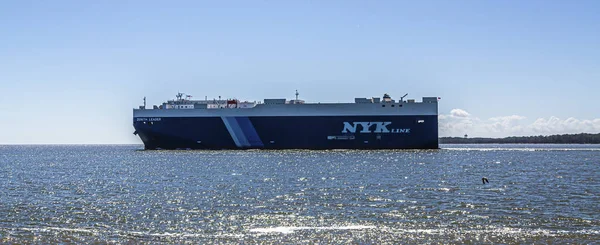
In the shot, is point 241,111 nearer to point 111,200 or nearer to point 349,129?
point 349,129

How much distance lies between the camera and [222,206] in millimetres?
24453

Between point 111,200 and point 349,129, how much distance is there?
5520 centimetres

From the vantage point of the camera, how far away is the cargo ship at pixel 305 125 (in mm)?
79500

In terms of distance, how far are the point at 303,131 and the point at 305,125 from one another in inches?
32.0

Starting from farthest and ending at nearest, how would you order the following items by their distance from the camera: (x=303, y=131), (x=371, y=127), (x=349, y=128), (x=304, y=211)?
(x=303, y=131)
(x=349, y=128)
(x=371, y=127)
(x=304, y=211)

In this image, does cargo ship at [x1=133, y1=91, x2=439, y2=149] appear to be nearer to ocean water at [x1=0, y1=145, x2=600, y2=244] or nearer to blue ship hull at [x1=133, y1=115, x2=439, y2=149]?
blue ship hull at [x1=133, y1=115, x2=439, y2=149]

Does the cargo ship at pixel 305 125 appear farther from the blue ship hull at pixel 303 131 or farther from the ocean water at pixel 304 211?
the ocean water at pixel 304 211

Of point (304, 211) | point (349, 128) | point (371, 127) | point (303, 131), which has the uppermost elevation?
point (371, 127)

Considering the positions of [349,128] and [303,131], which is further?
[303,131]

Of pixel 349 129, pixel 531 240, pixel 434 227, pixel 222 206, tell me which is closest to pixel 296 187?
pixel 222 206

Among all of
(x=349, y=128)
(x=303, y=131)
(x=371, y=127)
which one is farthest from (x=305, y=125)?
(x=371, y=127)

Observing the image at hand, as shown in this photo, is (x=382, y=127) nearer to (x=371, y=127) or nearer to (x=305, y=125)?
(x=371, y=127)

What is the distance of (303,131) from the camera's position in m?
80.7

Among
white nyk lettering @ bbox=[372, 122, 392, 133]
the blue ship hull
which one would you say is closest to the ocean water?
white nyk lettering @ bbox=[372, 122, 392, 133]
